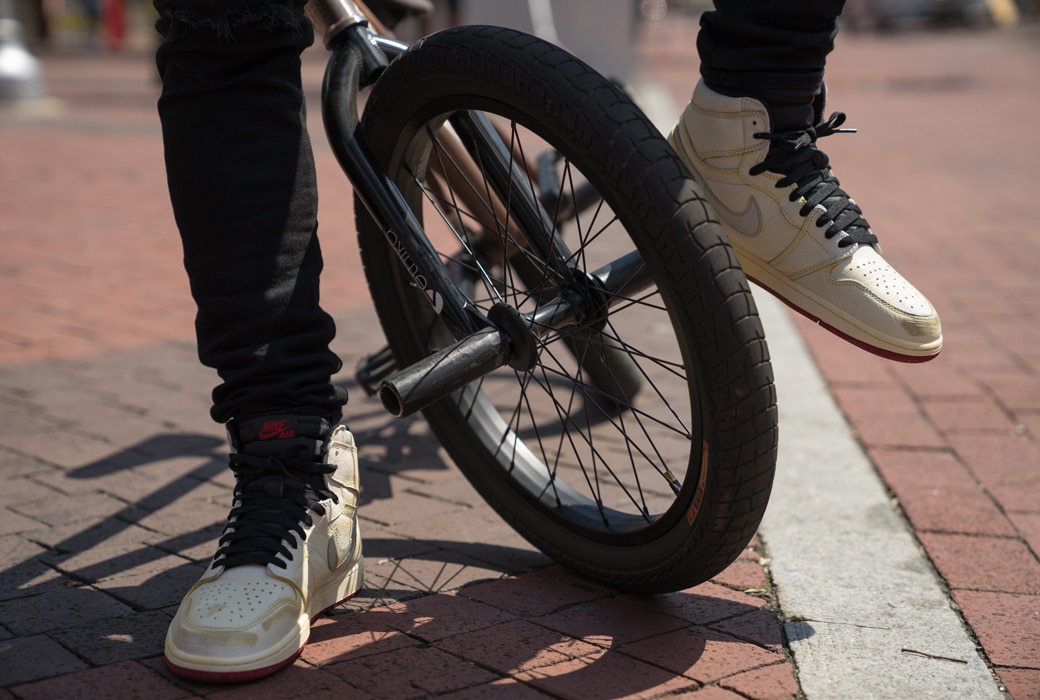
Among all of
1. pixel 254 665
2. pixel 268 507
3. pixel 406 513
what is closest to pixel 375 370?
pixel 406 513

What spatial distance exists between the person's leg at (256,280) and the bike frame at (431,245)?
162mm

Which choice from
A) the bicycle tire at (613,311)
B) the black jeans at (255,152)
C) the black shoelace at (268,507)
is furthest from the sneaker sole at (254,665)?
the bicycle tire at (613,311)

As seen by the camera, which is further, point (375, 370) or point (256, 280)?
point (375, 370)

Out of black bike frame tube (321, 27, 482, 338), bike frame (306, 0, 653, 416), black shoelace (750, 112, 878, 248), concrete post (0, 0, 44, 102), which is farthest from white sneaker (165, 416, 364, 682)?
concrete post (0, 0, 44, 102)

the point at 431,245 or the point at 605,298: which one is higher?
the point at 431,245

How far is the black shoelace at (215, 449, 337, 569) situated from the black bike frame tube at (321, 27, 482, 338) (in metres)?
0.33

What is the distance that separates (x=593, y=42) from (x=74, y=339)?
763 cm

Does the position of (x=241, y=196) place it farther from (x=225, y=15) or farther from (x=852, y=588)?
(x=852, y=588)

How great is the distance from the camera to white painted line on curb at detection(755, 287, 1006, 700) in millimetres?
1667

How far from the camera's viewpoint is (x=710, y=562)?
5.61ft

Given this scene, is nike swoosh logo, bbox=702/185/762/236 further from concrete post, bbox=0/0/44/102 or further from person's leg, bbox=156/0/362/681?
concrete post, bbox=0/0/44/102

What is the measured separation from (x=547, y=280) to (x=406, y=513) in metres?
0.70

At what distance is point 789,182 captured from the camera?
Result: 1768 mm

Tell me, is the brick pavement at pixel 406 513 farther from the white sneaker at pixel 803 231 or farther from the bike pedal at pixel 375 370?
the white sneaker at pixel 803 231
